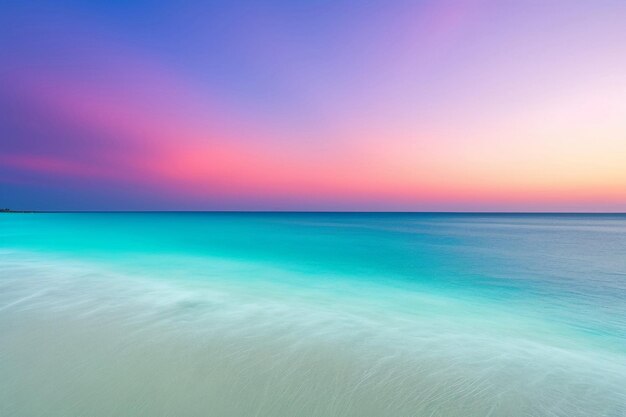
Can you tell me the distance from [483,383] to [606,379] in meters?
2.04

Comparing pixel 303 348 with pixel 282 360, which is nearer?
pixel 282 360

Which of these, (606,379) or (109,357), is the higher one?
(109,357)

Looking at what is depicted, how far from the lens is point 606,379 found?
421 centimetres

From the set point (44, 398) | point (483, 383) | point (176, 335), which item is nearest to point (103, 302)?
point (176, 335)

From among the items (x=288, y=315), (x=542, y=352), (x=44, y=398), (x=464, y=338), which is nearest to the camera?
(x=44, y=398)

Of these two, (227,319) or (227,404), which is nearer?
(227,404)

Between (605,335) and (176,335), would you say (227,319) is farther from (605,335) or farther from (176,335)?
(605,335)

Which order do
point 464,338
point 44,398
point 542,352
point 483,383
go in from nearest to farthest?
point 44,398 → point 483,383 → point 542,352 → point 464,338

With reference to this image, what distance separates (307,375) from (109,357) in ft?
9.81

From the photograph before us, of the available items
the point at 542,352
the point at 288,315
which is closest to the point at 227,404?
the point at 288,315

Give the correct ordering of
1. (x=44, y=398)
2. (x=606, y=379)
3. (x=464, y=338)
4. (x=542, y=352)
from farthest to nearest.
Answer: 1. (x=464, y=338)
2. (x=542, y=352)
3. (x=606, y=379)
4. (x=44, y=398)

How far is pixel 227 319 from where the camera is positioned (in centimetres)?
612

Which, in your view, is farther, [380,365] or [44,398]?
[380,365]

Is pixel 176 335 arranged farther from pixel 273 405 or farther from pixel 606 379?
pixel 606 379
